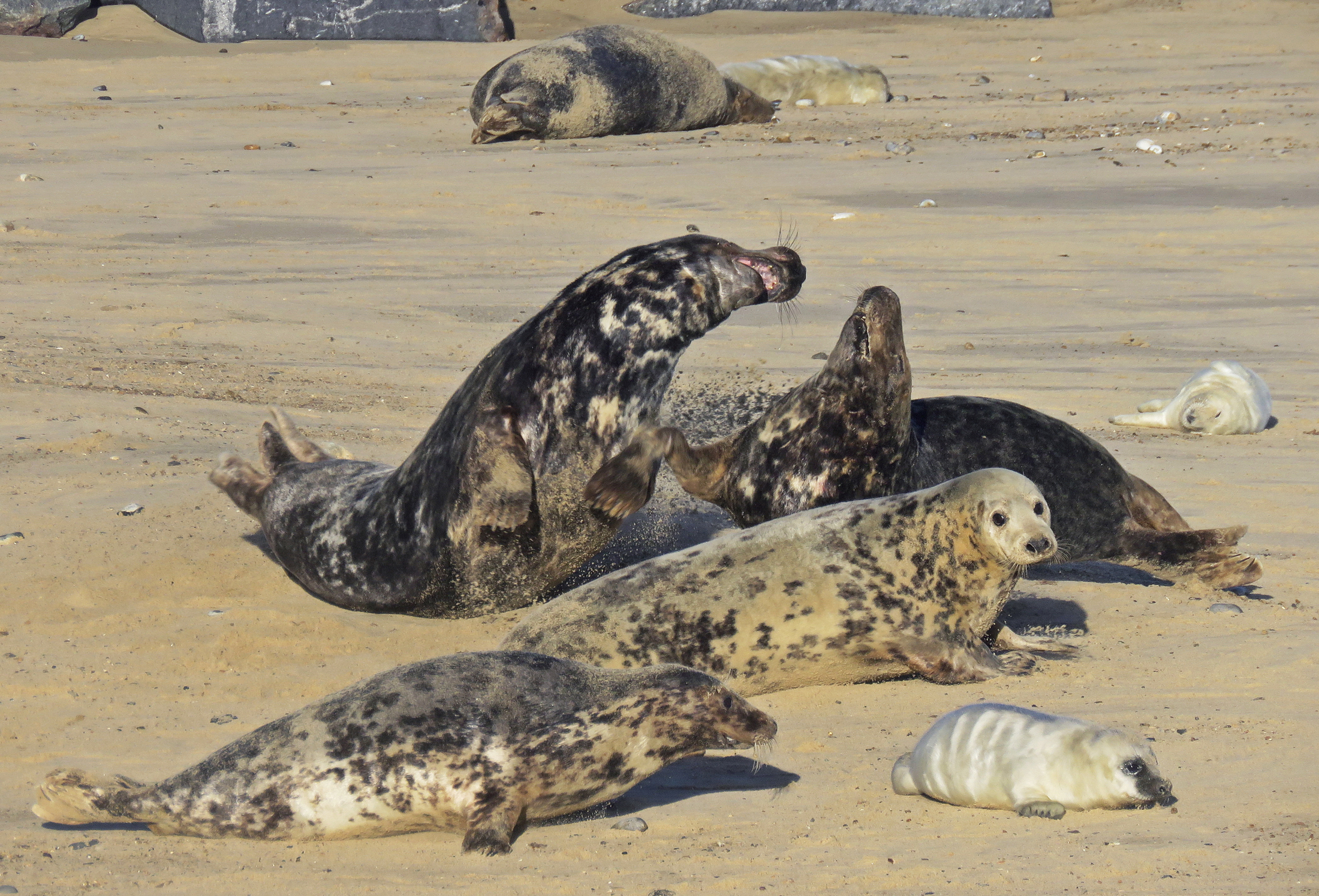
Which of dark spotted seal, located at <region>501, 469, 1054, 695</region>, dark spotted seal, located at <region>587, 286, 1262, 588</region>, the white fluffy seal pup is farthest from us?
the white fluffy seal pup

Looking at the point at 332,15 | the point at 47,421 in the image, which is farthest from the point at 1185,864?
the point at 332,15

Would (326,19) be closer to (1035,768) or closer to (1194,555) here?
(1194,555)

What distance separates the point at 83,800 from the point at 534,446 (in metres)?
1.94

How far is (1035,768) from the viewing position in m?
3.36

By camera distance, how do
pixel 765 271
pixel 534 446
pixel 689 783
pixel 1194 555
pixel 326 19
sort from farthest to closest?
pixel 326 19, pixel 1194 555, pixel 765 271, pixel 534 446, pixel 689 783

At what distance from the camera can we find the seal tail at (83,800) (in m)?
3.26

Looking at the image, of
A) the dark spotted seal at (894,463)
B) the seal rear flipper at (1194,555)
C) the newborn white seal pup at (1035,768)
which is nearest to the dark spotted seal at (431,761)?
the newborn white seal pup at (1035,768)

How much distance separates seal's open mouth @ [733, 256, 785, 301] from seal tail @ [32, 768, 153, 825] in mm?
2600

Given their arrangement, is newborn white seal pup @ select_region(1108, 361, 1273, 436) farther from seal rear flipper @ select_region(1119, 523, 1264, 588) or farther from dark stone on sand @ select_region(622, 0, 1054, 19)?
dark stone on sand @ select_region(622, 0, 1054, 19)

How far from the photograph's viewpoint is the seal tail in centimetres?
326

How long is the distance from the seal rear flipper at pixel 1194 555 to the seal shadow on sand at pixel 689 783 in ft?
6.96

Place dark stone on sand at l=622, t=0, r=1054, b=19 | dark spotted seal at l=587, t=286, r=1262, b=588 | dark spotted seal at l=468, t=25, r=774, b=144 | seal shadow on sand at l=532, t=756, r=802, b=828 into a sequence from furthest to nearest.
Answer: dark stone on sand at l=622, t=0, r=1054, b=19 → dark spotted seal at l=468, t=25, r=774, b=144 → dark spotted seal at l=587, t=286, r=1262, b=588 → seal shadow on sand at l=532, t=756, r=802, b=828

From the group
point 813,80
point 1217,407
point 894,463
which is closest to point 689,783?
point 894,463

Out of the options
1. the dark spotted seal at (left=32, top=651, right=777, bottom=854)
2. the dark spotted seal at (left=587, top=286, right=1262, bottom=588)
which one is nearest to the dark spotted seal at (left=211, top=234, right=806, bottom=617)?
the dark spotted seal at (left=587, top=286, right=1262, bottom=588)
